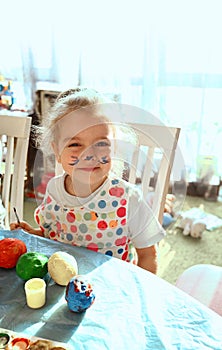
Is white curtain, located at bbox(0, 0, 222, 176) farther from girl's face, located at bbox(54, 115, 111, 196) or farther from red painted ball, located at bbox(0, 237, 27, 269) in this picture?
red painted ball, located at bbox(0, 237, 27, 269)

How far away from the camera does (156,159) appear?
1198mm

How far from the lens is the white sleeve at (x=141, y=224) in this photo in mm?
1062

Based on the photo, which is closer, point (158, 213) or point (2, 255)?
point (2, 255)

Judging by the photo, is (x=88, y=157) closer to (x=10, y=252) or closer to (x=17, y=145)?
(x=10, y=252)

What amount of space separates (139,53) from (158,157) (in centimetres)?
154

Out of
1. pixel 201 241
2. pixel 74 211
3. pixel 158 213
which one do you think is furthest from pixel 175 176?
pixel 201 241

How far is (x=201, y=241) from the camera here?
230 cm

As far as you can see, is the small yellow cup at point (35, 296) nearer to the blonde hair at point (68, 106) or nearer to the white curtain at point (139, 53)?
the blonde hair at point (68, 106)

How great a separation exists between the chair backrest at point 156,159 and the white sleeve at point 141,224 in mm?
54

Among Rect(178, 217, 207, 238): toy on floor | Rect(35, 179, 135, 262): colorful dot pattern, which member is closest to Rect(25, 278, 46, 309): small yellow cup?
Rect(35, 179, 135, 262): colorful dot pattern

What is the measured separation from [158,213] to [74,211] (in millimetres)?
248

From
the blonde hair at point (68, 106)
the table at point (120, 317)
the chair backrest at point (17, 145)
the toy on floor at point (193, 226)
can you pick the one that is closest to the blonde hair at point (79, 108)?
the blonde hair at point (68, 106)

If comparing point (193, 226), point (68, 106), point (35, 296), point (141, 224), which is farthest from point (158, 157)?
point (193, 226)

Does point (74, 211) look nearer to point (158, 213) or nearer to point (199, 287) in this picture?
point (158, 213)
